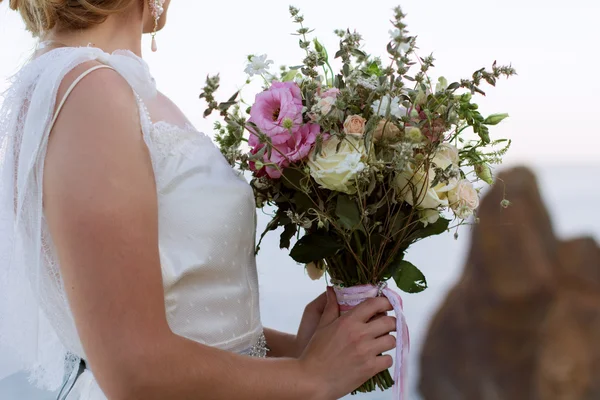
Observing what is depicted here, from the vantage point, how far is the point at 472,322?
202 inches

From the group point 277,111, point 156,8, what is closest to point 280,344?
point 277,111

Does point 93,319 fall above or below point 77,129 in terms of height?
below

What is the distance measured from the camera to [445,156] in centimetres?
121

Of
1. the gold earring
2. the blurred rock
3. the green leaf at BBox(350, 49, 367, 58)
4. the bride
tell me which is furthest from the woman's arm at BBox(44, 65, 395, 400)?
the blurred rock

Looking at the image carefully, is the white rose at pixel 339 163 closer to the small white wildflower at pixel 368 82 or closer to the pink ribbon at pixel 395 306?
the small white wildflower at pixel 368 82

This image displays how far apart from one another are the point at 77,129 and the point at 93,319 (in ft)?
0.86

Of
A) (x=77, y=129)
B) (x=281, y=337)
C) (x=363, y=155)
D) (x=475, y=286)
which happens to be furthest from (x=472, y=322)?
(x=77, y=129)

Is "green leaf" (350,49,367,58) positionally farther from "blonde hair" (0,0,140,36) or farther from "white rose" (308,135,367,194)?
"blonde hair" (0,0,140,36)

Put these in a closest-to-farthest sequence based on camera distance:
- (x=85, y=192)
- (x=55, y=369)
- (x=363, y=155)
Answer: (x=85, y=192) → (x=363, y=155) → (x=55, y=369)

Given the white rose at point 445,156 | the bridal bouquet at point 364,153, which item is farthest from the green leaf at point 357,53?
the white rose at point 445,156

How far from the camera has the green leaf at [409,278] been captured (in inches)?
49.3

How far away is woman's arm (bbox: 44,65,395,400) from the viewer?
88 centimetres

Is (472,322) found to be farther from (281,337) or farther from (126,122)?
(126,122)

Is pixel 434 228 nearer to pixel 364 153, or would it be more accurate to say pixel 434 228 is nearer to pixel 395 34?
pixel 364 153
